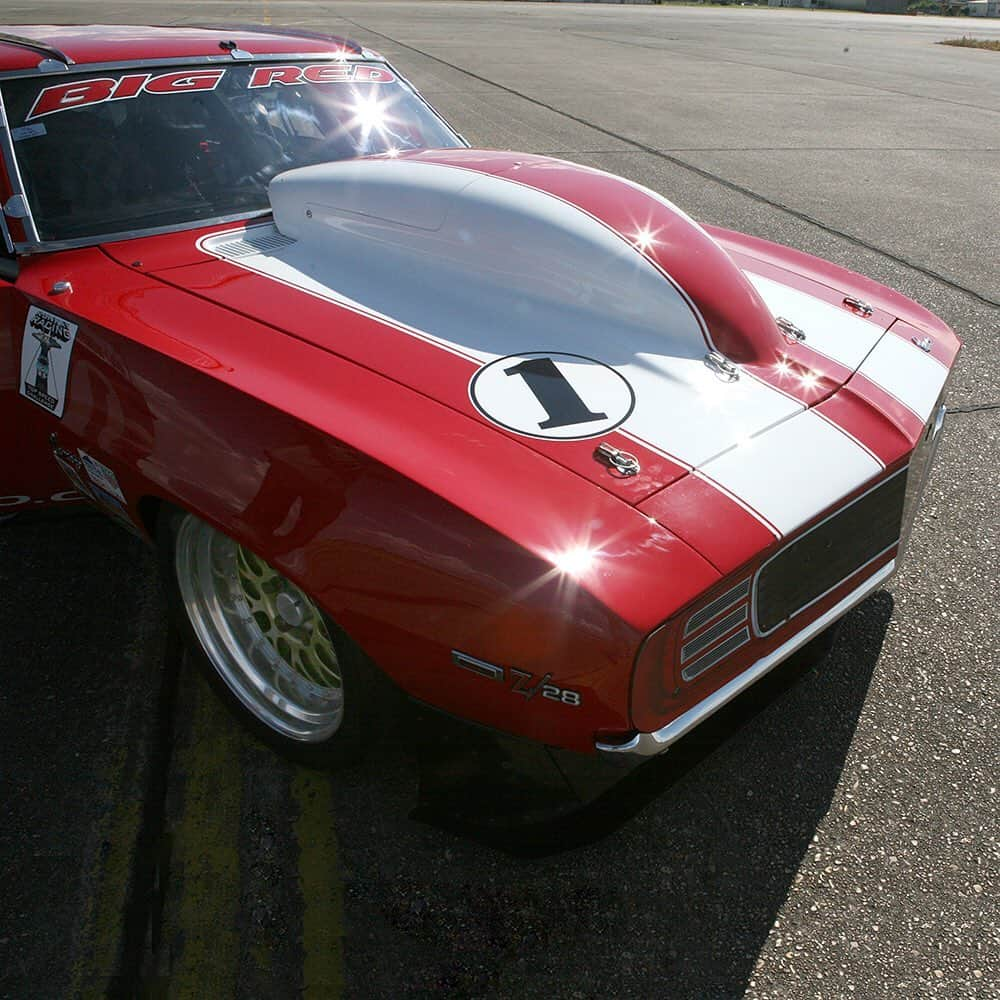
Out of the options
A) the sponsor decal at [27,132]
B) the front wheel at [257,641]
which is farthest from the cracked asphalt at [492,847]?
the sponsor decal at [27,132]

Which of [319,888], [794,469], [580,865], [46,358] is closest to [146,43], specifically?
[46,358]

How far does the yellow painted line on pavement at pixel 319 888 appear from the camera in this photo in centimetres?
186

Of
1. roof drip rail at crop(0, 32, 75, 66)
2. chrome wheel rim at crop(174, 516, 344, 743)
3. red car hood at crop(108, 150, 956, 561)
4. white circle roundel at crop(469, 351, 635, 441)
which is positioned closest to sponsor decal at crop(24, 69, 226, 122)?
roof drip rail at crop(0, 32, 75, 66)

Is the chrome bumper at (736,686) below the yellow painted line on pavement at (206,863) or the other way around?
the other way around

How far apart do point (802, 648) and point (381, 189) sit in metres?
1.59

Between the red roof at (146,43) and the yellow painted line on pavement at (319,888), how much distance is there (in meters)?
2.15

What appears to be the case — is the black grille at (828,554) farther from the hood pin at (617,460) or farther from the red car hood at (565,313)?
the hood pin at (617,460)

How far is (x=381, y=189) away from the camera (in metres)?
2.61

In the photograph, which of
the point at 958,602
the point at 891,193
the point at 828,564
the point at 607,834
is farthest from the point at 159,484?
the point at 891,193

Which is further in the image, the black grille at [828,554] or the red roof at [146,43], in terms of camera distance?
→ the red roof at [146,43]

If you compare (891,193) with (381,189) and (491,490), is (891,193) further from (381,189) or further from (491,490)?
(491,490)

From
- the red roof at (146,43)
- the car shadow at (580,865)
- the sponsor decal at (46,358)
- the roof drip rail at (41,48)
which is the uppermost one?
the red roof at (146,43)

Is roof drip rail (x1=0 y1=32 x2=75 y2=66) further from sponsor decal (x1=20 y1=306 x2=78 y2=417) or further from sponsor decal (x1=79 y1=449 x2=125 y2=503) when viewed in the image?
sponsor decal (x1=79 y1=449 x2=125 y2=503)

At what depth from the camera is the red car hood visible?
75.0 inches
